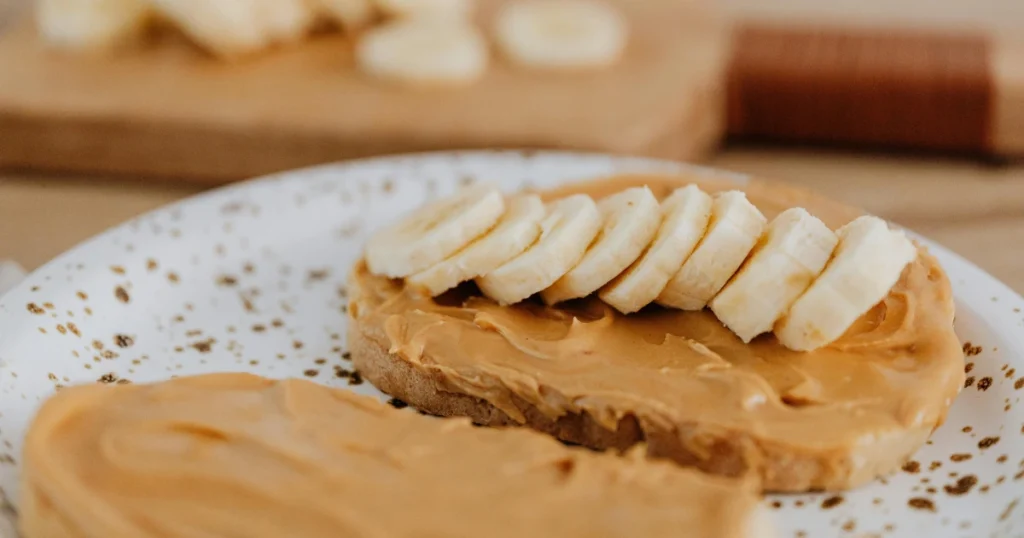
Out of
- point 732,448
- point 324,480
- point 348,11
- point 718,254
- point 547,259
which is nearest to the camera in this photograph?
point 324,480

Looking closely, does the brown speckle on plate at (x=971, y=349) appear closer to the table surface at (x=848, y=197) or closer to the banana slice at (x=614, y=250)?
the banana slice at (x=614, y=250)

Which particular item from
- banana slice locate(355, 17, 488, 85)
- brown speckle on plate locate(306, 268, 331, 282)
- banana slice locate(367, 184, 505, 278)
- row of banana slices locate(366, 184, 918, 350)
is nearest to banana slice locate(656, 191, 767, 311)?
row of banana slices locate(366, 184, 918, 350)

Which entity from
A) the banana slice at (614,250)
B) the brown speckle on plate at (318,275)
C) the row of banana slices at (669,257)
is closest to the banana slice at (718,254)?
the row of banana slices at (669,257)

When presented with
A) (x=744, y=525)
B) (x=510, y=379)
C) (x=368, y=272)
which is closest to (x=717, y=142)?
(x=368, y=272)

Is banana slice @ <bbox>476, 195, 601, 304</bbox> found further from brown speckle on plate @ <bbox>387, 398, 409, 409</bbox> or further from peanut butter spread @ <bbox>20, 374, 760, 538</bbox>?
peanut butter spread @ <bbox>20, 374, 760, 538</bbox>

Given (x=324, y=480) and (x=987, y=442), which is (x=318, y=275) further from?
(x=987, y=442)

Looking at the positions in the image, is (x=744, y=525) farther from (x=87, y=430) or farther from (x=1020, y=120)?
(x=1020, y=120)

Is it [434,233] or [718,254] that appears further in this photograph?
[434,233]

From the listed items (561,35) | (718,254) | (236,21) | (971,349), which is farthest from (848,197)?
(236,21)
